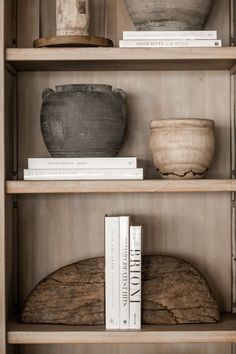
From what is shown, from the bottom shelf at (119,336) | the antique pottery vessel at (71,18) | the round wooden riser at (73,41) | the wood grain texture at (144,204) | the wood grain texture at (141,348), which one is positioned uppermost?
the antique pottery vessel at (71,18)

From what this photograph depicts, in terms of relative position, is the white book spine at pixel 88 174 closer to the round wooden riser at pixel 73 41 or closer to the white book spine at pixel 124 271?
the white book spine at pixel 124 271

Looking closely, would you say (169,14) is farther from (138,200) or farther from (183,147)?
(138,200)

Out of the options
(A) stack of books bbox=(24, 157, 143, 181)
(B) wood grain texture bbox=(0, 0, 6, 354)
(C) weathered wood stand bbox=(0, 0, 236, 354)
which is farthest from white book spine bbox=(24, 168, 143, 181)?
(C) weathered wood stand bbox=(0, 0, 236, 354)

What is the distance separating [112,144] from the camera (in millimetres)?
1873

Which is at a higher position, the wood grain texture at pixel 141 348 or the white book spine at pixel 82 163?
the white book spine at pixel 82 163

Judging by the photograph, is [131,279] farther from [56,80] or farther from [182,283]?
[56,80]

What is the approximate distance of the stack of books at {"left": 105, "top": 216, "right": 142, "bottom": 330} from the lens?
180 cm

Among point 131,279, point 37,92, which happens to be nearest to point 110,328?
point 131,279

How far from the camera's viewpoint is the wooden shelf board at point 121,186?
1.76 metres

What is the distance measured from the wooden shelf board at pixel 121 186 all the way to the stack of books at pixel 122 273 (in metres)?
0.10

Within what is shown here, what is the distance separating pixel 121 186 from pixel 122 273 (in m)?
0.24

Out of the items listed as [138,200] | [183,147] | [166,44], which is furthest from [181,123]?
[138,200]

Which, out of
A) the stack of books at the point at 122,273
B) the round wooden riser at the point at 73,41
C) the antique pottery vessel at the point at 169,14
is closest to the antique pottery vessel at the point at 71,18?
the round wooden riser at the point at 73,41

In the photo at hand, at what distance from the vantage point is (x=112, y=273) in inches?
71.3
